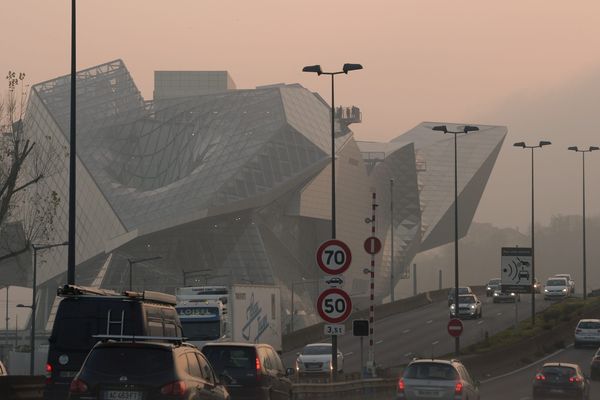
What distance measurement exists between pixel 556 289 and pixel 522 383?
62.3 metres

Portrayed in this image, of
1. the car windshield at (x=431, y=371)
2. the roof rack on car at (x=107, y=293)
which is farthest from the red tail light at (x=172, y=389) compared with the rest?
the car windshield at (x=431, y=371)

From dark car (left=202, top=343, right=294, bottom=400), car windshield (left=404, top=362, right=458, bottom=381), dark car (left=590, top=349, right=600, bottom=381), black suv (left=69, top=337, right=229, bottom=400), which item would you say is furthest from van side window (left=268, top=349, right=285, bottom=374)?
dark car (left=590, top=349, right=600, bottom=381)

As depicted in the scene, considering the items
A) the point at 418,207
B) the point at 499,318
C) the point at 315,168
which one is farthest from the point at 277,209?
the point at 499,318

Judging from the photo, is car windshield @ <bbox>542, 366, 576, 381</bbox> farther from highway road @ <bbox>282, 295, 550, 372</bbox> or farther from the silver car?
highway road @ <bbox>282, 295, 550, 372</bbox>

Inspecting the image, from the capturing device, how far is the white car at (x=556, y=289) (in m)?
119

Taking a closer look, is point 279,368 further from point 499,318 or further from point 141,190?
point 141,190

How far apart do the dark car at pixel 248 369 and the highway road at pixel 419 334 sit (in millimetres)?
39555

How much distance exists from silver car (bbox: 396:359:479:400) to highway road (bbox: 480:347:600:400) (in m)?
16.1

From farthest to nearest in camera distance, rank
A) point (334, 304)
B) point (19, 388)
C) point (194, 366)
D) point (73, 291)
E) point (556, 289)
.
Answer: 1. point (556, 289)
2. point (19, 388)
3. point (334, 304)
4. point (73, 291)
5. point (194, 366)

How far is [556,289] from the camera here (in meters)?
119

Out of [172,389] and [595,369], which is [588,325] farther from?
[172,389]

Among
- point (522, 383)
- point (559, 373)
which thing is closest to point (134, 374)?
point (559, 373)

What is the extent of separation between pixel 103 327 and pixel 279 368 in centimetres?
486

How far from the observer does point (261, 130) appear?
149 meters
